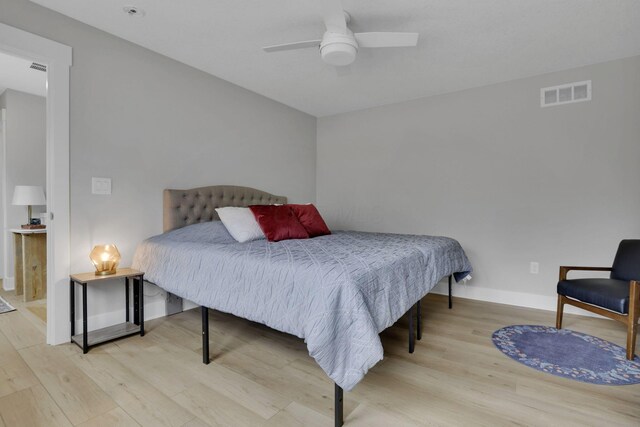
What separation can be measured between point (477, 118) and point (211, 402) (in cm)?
379

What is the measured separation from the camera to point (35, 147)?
13.1ft

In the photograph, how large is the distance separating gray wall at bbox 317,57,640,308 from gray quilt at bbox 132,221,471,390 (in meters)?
1.23

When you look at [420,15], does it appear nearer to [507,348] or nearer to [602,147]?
[602,147]

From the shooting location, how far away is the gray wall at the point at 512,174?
9.78 feet

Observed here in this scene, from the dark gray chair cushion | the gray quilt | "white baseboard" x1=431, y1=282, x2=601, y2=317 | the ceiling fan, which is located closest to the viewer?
the gray quilt

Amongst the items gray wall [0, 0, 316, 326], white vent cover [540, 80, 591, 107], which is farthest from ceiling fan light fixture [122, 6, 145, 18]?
white vent cover [540, 80, 591, 107]

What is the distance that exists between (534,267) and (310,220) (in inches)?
96.7

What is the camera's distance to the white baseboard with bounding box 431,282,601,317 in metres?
3.22

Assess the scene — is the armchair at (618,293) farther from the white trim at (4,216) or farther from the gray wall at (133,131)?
the white trim at (4,216)

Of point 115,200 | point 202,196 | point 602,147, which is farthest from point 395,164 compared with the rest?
point 115,200

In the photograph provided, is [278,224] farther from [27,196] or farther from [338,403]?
[27,196]

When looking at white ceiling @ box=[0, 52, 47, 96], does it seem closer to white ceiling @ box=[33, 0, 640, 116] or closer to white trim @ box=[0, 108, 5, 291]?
white trim @ box=[0, 108, 5, 291]

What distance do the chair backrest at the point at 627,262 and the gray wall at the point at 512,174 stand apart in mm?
355

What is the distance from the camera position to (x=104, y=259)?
240 centimetres
